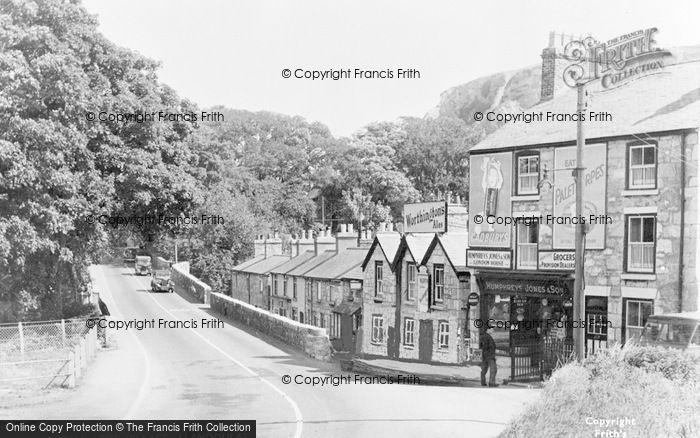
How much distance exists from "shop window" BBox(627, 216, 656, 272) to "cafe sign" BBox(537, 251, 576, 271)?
6.85ft

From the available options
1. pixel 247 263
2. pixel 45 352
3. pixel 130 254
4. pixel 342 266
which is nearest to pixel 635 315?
pixel 45 352

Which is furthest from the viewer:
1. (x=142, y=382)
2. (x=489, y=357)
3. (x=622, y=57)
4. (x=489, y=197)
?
(x=489, y=197)

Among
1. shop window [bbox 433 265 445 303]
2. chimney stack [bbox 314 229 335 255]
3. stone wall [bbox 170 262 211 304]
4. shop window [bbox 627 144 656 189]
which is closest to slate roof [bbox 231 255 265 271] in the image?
stone wall [bbox 170 262 211 304]

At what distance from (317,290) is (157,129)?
19301 mm

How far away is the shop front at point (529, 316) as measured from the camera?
2356 centimetres

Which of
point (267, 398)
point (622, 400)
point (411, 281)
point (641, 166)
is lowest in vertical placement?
point (267, 398)

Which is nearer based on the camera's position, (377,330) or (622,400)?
(622,400)

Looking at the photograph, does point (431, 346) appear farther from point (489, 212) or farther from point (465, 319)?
point (489, 212)

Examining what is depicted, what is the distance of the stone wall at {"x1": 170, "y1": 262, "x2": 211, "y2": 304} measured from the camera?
5462 centimetres

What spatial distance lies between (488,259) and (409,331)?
8.46m

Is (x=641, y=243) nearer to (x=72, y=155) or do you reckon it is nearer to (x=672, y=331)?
(x=672, y=331)

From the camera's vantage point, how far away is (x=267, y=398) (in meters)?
19.1

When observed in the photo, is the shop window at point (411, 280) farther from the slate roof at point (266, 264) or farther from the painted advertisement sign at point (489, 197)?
the slate roof at point (266, 264)

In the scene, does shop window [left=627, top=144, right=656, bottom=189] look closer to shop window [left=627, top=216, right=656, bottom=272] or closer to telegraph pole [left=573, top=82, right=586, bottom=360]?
shop window [left=627, top=216, right=656, bottom=272]
